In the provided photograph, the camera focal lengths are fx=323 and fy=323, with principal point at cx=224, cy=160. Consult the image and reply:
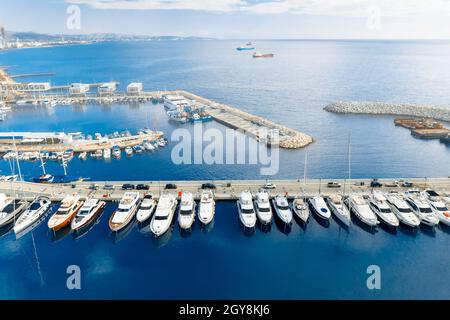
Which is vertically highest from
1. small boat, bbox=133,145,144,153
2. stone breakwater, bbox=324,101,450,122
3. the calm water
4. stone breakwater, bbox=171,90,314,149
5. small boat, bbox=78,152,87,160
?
stone breakwater, bbox=324,101,450,122

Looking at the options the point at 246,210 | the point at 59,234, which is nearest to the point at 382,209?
the point at 246,210

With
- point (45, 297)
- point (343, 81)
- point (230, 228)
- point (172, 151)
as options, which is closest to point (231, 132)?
point (172, 151)

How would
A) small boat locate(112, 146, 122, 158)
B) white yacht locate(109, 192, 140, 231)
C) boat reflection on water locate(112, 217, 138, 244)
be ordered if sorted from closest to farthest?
boat reflection on water locate(112, 217, 138, 244), white yacht locate(109, 192, 140, 231), small boat locate(112, 146, 122, 158)

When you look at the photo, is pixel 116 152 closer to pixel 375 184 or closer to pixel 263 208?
pixel 263 208

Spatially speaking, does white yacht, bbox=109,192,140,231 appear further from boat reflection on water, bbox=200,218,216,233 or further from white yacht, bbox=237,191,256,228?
white yacht, bbox=237,191,256,228

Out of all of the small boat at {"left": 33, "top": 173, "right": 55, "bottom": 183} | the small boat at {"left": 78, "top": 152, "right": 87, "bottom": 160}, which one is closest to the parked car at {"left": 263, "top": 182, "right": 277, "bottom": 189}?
the small boat at {"left": 33, "top": 173, "right": 55, "bottom": 183}

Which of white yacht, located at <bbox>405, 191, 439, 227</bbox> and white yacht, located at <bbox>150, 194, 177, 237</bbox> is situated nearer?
white yacht, located at <bbox>150, 194, 177, 237</bbox>

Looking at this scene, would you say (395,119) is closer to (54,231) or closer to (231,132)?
(231,132)
